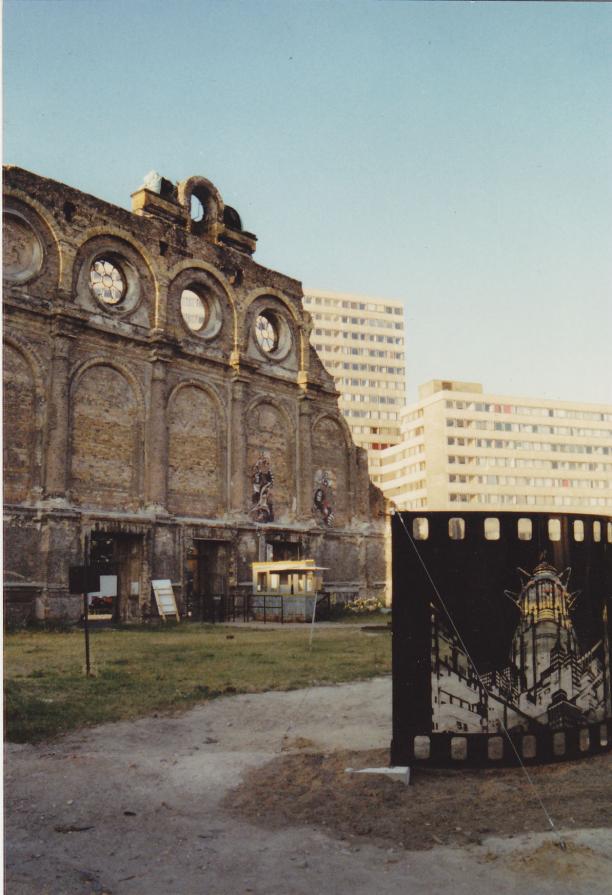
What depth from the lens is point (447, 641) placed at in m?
5.41

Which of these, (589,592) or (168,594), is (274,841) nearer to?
(589,592)

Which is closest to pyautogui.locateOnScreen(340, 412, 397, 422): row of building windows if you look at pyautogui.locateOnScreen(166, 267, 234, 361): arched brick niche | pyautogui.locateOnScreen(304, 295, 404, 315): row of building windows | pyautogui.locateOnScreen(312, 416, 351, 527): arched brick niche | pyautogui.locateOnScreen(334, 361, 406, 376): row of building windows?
pyautogui.locateOnScreen(334, 361, 406, 376): row of building windows

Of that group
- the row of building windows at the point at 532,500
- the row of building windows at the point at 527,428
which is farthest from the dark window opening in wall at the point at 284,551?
the row of building windows at the point at 527,428

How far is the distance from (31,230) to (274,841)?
23.0 metres

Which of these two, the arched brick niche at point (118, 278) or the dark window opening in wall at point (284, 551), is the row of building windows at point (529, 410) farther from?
the arched brick niche at point (118, 278)

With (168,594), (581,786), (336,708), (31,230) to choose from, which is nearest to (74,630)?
(168,594)

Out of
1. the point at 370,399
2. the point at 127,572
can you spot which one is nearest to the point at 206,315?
the point at 127,572

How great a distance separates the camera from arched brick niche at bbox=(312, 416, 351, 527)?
3192 centimetres

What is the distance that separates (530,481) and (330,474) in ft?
167

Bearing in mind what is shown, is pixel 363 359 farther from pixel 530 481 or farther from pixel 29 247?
pixel 29 247

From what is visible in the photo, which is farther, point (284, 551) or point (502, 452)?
point (502, 452)

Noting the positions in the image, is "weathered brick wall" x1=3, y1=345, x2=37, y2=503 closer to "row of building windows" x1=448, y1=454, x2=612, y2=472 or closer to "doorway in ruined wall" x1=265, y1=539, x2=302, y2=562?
"doorway in ruined wall" x1=265, y1=539, x2=302, y2=562

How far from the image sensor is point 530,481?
7831 cm

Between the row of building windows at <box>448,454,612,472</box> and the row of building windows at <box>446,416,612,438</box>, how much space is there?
3.08 metres
